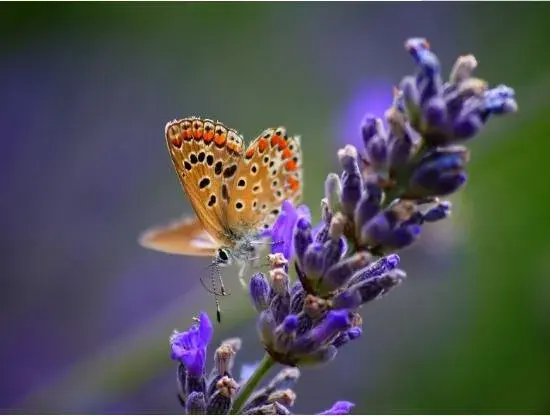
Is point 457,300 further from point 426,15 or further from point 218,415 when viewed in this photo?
point 218,415

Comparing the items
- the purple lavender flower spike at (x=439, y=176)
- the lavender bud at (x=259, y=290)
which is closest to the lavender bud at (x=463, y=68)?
the purple lavender flower spike at (x=439, y=176)

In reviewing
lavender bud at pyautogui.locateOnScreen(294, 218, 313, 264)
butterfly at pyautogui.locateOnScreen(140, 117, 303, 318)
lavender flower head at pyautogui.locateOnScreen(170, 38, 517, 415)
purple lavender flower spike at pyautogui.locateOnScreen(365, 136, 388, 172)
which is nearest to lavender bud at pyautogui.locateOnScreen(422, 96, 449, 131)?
lavender flower head at pyautogui.locateOnScreen(170, 38, 517, 415)

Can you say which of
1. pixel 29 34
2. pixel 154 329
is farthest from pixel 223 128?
pixel 29 34

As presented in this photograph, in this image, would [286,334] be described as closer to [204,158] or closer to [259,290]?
[259,290]

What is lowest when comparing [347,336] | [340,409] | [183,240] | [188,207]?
[340,409]

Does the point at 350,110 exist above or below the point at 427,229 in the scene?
above

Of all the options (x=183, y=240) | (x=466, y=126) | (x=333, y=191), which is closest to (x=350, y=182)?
(x=333, y=191)

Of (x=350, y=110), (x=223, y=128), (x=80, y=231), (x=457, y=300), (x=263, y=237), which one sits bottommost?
(x=263, y=237)
